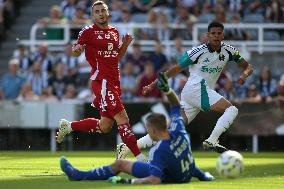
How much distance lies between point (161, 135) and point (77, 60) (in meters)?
14.2

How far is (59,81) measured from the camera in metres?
26.2

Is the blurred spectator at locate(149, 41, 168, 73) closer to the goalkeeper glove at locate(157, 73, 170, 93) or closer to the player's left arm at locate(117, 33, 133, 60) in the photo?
the player's left arm at locate(117, 33, 133, 60)

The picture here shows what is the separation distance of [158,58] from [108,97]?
32.4 feet

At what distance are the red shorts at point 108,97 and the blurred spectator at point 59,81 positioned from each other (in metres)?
10.3

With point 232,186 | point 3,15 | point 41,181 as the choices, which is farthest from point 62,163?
point 3,15

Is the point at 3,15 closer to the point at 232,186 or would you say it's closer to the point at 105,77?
the point at 105,77

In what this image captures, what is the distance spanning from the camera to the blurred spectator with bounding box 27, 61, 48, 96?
26.3 metres

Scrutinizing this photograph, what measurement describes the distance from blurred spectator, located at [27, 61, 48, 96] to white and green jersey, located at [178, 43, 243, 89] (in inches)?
377

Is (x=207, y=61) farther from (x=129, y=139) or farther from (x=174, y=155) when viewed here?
(x=174, y=155)

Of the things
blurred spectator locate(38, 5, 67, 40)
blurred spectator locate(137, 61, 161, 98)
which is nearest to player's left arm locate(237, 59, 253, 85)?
blurred spectator locate(137, 61, 161, 98)

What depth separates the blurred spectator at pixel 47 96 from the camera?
25.8m

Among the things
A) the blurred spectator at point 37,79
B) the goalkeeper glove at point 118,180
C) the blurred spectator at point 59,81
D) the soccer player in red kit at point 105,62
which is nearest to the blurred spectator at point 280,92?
the blurred spectator at point 59,81

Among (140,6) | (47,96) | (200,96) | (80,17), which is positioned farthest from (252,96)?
(200,96)

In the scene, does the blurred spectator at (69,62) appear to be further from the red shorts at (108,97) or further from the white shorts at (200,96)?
the red shorts at (108,97)
